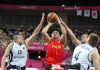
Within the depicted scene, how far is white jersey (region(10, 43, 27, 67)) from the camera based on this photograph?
10848mm

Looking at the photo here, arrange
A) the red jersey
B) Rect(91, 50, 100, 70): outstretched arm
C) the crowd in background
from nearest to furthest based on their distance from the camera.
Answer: Rect(91, 50, 100, 70): outstretched arm < the red jersey < the crowd in background

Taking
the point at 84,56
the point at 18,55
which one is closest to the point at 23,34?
the point at 18,55

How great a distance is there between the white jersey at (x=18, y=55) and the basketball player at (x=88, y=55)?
2.60 metres

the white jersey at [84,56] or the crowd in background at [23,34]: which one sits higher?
the white jersey at [84,56]

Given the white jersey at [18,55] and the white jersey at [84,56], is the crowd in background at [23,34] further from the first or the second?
the white jersey at [84,56]

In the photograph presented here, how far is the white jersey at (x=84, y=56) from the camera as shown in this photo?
8312mm

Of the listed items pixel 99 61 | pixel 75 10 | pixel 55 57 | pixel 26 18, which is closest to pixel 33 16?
pixel 26 18

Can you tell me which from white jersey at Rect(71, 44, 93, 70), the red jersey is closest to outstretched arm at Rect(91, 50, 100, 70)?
white jersey at Rect(71, 44, 93, 70)

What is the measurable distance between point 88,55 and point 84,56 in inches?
3.2

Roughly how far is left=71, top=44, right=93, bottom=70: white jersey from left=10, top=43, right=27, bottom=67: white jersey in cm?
261

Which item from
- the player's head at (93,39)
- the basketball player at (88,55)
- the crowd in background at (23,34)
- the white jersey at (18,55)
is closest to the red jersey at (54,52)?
the white jersey at (18,55)

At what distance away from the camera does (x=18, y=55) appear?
35.6 ft

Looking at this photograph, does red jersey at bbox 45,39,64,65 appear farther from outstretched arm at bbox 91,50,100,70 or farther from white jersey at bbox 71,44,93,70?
outstretched arm at bbox 91,50,100,70

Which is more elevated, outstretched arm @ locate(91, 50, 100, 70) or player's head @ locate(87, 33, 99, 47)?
player's head @ locate(87, 33, 99, 47)
